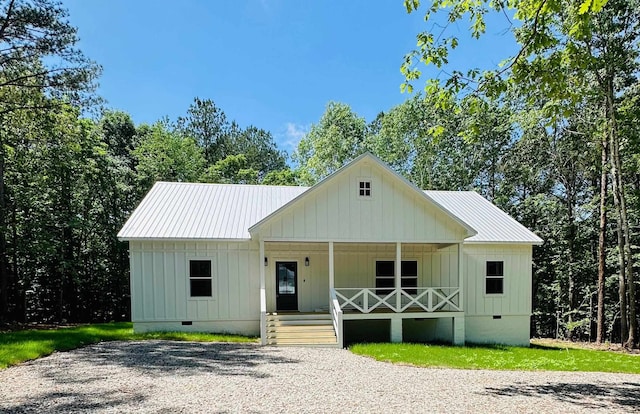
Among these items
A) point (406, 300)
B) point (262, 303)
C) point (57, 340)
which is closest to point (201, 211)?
point (262, 303)

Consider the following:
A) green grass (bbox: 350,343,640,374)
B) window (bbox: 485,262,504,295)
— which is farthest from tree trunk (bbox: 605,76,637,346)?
green grass (bbox: 350,343,640,374)

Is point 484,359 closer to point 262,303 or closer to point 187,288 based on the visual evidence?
point 262,303

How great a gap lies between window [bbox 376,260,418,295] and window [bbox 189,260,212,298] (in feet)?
20.1

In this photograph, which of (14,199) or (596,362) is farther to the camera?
(14,199)

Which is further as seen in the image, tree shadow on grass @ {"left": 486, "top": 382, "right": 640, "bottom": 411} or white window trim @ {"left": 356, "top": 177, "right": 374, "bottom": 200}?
white window trim @ {"left": 356, "top": 177, "right": 374, "bottom": 200}

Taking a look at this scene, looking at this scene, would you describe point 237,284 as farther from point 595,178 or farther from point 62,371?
point 595,178

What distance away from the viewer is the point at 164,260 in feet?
42.4

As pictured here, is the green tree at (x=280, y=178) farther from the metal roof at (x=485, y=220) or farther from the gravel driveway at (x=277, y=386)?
the gravel driveway at (x=277, y=386)

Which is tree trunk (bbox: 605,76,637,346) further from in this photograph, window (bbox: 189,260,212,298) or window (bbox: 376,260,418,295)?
window (bbox: 189,260,212,298)

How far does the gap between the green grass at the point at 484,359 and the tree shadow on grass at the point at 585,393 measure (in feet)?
6.30

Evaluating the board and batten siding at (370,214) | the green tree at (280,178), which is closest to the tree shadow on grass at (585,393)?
the board and batten siding at (370,214)

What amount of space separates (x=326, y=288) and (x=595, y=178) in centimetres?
1743

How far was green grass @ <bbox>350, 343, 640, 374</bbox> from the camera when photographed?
30.5ft

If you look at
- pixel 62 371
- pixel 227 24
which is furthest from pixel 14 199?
pixel 62 371
